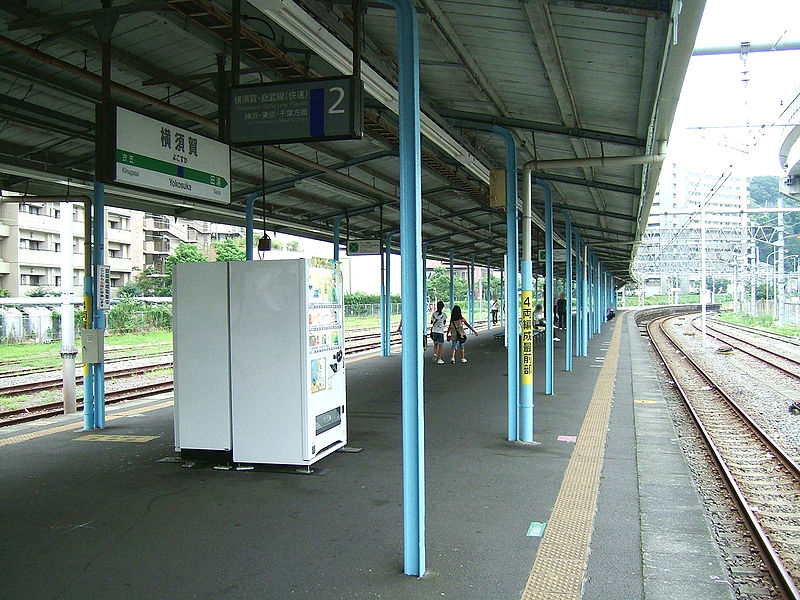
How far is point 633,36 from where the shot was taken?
5.56m

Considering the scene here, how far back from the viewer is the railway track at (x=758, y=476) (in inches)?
205

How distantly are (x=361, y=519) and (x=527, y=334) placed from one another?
387cm

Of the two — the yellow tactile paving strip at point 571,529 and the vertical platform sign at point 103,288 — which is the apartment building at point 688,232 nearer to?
the yellow tactile paving strip at point 571,529

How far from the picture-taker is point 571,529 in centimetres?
508

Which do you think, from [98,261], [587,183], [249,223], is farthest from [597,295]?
[98,261]

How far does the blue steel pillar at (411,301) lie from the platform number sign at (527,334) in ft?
13.5

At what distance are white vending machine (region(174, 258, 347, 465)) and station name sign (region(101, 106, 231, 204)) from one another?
887 mm

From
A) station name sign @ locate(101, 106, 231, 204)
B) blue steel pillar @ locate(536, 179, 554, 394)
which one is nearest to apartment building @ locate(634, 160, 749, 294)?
blue steel pillar @ locate(536, 179, 554, 394)

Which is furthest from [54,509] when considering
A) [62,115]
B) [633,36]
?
[633,36]

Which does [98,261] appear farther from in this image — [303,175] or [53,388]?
[53,388]

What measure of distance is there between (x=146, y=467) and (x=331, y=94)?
4.24 metres

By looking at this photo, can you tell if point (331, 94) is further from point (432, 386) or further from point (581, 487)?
point (432, 386)

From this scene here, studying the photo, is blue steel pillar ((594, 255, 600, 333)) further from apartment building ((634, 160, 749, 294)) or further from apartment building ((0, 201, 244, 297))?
apartment building ((0, 201, 244, 297))

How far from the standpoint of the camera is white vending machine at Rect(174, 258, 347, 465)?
6672mm
